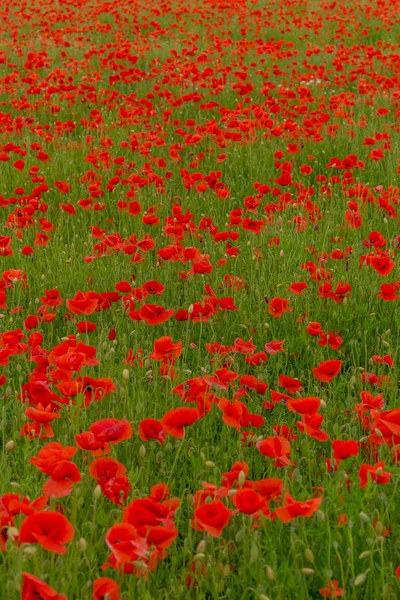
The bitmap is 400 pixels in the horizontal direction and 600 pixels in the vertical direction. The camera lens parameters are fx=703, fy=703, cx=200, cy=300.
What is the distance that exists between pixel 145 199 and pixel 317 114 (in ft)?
6.83

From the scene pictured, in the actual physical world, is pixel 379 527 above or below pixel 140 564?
below

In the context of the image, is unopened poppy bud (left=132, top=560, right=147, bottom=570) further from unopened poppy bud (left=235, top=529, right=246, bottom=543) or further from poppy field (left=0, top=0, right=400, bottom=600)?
unopened poppy bud (left=235, top=529, right=246, bottom=543)

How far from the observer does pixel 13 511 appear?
179 centimetres

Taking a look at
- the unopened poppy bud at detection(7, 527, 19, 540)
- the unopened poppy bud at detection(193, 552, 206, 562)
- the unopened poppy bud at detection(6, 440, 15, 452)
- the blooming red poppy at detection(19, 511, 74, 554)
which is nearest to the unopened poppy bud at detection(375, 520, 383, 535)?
the unopened poppy bud at detection(193, 552, 206, 562)

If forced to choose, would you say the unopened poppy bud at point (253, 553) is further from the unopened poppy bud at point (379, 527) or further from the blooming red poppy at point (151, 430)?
the blooming red poppy at point (151, 430)

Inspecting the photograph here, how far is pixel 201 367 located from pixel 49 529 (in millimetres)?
1181

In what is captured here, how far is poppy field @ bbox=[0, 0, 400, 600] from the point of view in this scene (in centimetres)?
186

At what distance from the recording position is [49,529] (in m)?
1.63

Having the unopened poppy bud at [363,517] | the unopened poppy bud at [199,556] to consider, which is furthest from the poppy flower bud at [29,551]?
the unopened poppy bud at [363,517]

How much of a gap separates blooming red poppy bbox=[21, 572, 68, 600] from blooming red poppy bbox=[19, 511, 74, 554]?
0.26 ft

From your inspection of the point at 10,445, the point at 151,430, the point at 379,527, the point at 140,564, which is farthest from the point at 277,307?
the point at 140,564

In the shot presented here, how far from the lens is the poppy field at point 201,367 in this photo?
1.86 meters

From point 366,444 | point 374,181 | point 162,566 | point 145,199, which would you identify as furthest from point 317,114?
point 162,566

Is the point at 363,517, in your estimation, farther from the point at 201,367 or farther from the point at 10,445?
the point at 10,445
